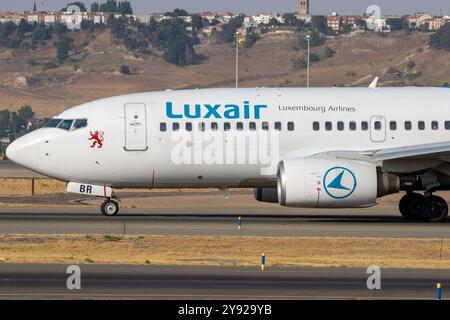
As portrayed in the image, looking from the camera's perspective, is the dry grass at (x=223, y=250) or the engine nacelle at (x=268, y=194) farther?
the engine nacelle at (x=268, y=194)

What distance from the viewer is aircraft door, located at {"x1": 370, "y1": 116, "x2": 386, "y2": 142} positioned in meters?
40.5

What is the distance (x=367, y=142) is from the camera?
40.5m

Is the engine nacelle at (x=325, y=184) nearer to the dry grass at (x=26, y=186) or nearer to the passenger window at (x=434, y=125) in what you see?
the passenger window at (x=434, y=125)

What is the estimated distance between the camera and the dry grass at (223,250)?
101ft

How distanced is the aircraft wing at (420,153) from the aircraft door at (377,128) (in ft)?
2.52

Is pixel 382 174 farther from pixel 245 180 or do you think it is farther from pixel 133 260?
pixel 133 260

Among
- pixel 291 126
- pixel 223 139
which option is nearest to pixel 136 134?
pixel 223 139

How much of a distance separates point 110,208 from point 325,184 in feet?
24.6

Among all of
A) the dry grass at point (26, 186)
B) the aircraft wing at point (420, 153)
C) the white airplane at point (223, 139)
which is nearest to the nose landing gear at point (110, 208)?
the white airplane at point (223, 139)

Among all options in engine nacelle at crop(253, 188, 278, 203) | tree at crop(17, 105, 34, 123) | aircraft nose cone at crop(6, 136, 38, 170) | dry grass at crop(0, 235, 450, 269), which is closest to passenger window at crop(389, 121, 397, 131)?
engine nacelle at crop(253, 188, 278, 203)

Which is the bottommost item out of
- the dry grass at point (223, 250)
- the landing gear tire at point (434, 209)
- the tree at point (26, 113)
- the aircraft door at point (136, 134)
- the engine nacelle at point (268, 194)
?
the dry grass at point (223, 250)

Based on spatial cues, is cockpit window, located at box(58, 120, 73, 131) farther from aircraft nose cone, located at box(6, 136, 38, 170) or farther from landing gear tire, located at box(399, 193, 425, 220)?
landing gear tire, located at box(399, 193, 425, 220)
